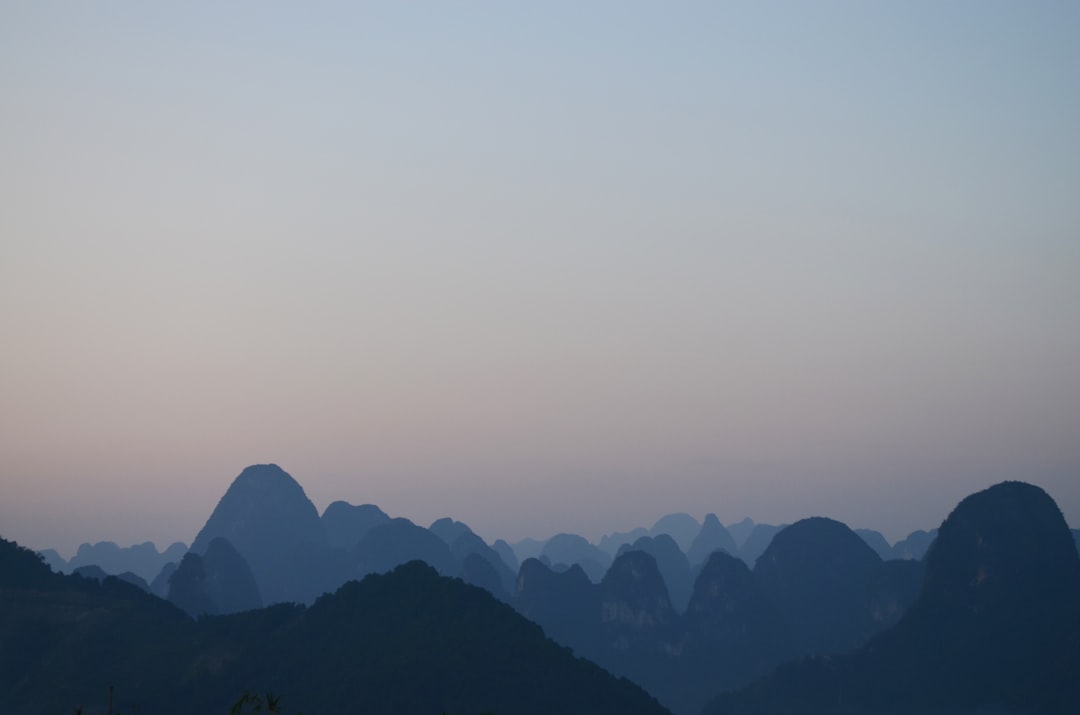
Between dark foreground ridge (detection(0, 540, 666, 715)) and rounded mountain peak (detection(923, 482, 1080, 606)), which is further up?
rounded mountain peak (detection(923, 482, 1080, 606))

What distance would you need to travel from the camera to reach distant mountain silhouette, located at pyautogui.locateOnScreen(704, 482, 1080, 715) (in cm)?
14900

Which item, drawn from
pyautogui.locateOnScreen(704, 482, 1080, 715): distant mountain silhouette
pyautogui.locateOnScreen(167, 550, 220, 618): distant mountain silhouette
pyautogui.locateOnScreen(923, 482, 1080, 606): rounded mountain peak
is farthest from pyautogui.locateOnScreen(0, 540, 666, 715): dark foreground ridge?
pyautogui.locateOnScreen(167, 550, 220, 618): distant mountain silhouette

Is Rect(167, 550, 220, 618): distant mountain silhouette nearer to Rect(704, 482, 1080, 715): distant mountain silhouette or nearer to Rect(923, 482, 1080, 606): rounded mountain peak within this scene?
Rect(704, 482, 1080, 715): distant mountain silhouette

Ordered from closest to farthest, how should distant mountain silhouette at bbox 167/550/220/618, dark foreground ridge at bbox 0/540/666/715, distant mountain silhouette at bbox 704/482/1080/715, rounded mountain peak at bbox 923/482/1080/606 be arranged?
dark foreground ridge at bbox 0/540/666/715
distant mountain silhouette at bbox 704/482/1080/715
rounded mountain peak at bbox 923/482/1080/606
distant mountain silhouette at bbox 167/550/220/618

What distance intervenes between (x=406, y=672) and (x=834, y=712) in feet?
235

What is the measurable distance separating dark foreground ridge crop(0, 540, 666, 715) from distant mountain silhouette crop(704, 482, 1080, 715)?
54.2 meters

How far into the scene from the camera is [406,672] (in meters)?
103

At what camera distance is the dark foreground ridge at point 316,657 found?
101 metres

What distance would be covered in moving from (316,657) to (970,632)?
87.7m

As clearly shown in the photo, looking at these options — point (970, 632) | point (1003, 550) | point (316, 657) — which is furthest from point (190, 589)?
point (1003, 550)

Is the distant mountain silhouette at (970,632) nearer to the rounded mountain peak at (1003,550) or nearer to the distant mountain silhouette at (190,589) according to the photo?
the rounded mountain peak at (1003,550)

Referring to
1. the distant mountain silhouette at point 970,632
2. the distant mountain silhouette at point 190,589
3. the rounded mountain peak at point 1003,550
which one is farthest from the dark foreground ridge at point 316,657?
the distant mountain silhouette at point 190,589

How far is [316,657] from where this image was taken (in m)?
107

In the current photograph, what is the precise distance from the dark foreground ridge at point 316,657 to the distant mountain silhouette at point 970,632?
54.2 m
